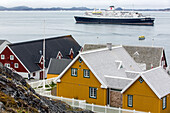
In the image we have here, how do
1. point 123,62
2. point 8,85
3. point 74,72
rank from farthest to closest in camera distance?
1. point 123,62
2. point 74,72
3. point 8,85

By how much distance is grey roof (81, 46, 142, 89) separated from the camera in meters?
31.3

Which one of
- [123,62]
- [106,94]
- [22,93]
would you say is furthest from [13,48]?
[22,93]

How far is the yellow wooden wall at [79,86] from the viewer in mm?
31000

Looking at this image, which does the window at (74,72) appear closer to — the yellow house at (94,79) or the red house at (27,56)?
the yellow house at (94,79)

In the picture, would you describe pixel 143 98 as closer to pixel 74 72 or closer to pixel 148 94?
pixel 148 94

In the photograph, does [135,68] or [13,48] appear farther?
[13,48]

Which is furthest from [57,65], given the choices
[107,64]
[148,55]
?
[107,64]

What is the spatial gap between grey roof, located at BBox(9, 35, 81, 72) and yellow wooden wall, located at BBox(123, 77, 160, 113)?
25716mm

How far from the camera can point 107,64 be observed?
33.6 metres

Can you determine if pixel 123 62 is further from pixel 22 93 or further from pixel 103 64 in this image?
pixel 22 93

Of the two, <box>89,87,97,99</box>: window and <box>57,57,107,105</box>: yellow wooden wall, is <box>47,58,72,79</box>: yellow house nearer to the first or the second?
<box>57,57,107,105</box>: yellow wooden wall

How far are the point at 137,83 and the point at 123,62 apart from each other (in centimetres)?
929

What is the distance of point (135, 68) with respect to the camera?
38.2m

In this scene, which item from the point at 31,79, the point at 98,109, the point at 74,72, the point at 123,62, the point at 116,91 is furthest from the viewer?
the point at 31,79
